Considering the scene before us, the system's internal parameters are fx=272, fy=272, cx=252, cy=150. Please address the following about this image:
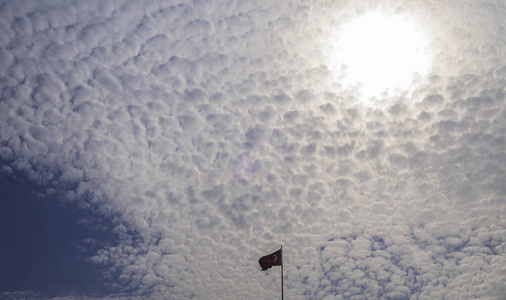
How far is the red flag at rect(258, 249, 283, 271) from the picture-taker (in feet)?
63.5

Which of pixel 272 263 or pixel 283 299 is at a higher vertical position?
pixel 272 263

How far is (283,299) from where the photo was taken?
19812 mm

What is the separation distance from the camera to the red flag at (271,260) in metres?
19.3

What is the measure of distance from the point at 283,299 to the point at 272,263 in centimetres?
295

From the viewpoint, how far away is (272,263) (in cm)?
1939

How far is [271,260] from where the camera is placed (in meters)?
19.4
